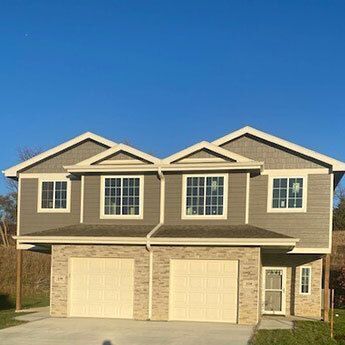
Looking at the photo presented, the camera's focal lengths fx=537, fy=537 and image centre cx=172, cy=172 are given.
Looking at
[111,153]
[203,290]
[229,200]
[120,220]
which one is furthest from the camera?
[111,153]

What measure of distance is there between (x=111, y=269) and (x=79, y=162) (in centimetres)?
521

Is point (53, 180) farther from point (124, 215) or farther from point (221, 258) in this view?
point (221, 258)

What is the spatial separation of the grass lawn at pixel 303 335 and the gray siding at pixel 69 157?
10114 millimetres

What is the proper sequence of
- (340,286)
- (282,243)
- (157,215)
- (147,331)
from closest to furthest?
(147,331) → (282,243) → (157,215) → (340,286)

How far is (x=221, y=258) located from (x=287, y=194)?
3.76 m

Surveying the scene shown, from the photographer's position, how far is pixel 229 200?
19312 mm

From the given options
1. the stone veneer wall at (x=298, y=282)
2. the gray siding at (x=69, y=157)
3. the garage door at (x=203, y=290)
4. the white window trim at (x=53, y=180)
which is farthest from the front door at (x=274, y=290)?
the gray siding at (x=69, y=157)

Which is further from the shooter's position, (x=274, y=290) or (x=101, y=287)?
(x=274, y=290)

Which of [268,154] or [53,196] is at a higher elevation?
[268,154]

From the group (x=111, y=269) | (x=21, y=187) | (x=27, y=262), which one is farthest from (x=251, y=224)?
(x=27, y=262)

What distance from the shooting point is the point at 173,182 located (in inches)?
782

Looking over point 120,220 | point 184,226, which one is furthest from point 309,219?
point 120,220

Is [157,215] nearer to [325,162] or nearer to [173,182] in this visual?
[173,182]

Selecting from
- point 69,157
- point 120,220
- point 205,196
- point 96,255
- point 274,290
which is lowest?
point 274,290
